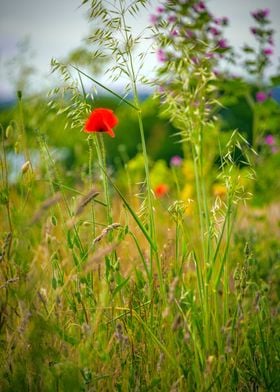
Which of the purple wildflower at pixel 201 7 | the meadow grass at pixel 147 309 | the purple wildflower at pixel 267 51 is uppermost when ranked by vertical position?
the purple wildflower at pixel 201 7

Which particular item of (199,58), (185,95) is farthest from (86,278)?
(199,58)

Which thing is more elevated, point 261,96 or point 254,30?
point 254,30

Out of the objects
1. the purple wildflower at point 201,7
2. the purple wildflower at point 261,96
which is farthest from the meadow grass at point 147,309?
the purple wildflower at point 261,96

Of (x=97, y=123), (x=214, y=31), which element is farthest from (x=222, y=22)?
(x=97, y=123)

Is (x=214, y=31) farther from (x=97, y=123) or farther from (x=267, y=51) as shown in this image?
(x=97, y=123)

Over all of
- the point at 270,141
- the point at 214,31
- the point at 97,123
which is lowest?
the point at 270,141

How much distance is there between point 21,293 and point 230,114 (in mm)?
7914

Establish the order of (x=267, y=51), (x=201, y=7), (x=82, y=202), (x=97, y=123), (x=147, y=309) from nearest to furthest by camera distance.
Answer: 1. (x=82, y=202)
2. (x=97, y=123)
3. (x=147, y=309)
4. (x=201, y=7)
5. (x=267, y=51)

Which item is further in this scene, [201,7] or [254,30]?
→ [254,30]

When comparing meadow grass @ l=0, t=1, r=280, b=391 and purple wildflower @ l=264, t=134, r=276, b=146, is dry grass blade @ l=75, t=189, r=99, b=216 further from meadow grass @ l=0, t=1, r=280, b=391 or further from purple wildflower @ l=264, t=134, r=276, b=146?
purple wildflower @ l=264, t=134, r=276, b=146

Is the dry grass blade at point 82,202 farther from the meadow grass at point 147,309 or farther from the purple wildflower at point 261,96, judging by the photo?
the purple wildflower at point 261,96

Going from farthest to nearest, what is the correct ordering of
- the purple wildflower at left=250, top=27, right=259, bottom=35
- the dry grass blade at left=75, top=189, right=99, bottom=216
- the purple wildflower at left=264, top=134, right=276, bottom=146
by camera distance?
the purple wildflower at left=264, top=134, right=276, bottom=146
the purple wildflower at left=250, top=27, right=259, bottom=35
the dry grass blade at left=75, top=189, right=99, bottom=216

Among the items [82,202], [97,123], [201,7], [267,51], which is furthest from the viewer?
[267,51]

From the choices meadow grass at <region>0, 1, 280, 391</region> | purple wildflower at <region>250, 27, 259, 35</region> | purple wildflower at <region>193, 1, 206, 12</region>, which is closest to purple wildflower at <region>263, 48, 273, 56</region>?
purple wildflower at <region>250, 27, 259, 35</region>
